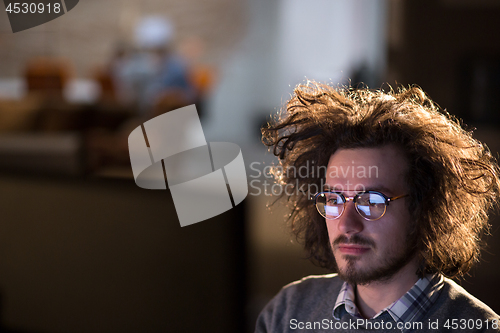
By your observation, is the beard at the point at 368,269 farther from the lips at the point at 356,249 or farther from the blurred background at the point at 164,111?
the blurred background at the point at 164,111

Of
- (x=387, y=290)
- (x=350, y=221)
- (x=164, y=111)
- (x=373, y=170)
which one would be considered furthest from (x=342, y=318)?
(x=164, y=111)

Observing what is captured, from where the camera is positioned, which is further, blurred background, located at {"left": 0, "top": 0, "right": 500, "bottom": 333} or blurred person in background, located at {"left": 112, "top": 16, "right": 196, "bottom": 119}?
blurred person in background, located at {"left": 112, "top": 16, "right": 196, "bottom": 119}

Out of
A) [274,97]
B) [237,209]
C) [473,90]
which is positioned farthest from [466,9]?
[274,97]

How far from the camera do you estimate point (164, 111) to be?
538 centimetres

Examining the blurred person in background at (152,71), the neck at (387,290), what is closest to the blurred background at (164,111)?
the blurred person in background at (152,71)

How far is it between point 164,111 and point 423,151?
14.8 feet

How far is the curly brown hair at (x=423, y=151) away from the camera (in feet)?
3.67

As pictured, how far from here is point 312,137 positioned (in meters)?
Answer: 1.28

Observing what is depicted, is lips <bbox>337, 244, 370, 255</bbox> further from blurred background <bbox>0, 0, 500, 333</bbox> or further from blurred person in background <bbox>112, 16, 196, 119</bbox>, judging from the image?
blurred person in background <bbox>112, 16, 196, 119</bbox>

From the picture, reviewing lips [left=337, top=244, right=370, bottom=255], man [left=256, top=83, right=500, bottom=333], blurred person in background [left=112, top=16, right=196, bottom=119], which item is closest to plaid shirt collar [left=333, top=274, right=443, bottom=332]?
man [left=256, top=83, right=500, bottom=333]

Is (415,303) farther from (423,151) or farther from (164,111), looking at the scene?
(164,111)

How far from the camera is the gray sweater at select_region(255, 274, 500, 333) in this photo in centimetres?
101

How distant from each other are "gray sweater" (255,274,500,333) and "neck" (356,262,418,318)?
0.04m

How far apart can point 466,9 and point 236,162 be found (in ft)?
12.0
